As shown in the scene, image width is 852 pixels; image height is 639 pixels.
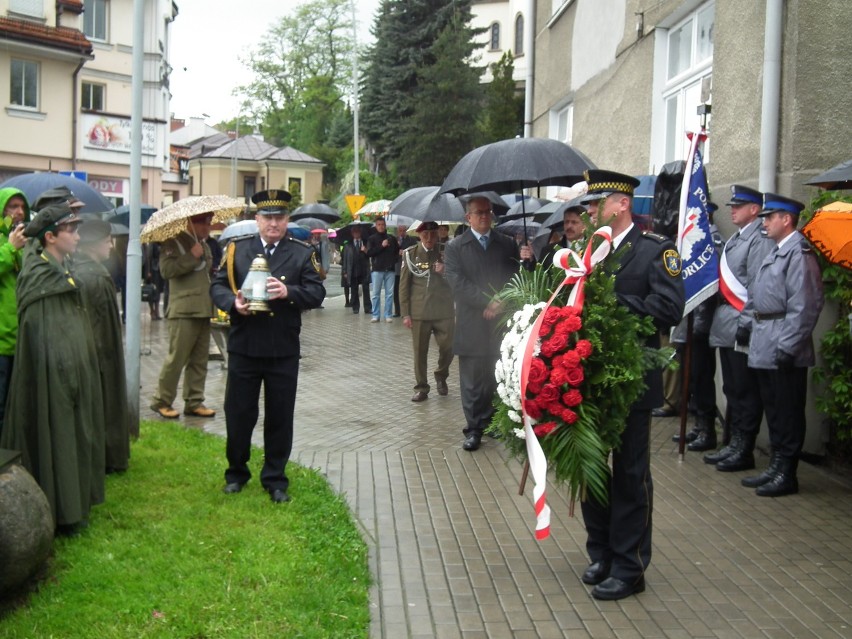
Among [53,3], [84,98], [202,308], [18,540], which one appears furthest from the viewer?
[84,98]

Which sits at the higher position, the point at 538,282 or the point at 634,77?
the point at 634,77

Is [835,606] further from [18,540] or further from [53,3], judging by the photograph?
[53,3]

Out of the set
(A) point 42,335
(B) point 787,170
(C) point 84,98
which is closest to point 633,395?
(A) point 42,335

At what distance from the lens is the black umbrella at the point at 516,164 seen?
8594 mm

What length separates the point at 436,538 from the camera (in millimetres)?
6410

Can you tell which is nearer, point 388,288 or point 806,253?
point 806,253

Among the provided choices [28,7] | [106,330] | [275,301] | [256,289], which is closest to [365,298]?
[106,330]

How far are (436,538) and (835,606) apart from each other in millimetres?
2336

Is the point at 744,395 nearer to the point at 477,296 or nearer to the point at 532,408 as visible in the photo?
the point at 477,296

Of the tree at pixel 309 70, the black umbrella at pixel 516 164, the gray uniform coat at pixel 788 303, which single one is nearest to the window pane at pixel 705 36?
the black umbrella at pixel 516 164

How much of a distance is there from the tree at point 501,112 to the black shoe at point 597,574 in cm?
4181

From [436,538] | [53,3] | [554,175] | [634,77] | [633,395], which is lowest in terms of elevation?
[436,538]

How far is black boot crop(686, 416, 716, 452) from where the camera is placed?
8922mm

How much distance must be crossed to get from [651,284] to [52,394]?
345 centimetres
